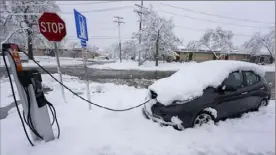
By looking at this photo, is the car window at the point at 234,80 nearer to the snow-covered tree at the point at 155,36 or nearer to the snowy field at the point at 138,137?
the snowy field at the point at 138,137

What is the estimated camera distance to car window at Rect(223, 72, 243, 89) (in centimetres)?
433

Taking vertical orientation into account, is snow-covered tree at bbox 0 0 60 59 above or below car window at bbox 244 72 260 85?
above

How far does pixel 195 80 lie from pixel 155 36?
22136 mm

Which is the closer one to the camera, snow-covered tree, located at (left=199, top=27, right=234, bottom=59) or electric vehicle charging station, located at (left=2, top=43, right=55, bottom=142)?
electric vehicle charging station, located at (left=2, top=43, right=55, bottom=142)

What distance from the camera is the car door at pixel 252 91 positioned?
4.67 m

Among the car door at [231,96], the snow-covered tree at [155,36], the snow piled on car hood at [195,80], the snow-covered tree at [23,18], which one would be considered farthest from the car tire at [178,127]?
the snow-covered tree at [23,18]

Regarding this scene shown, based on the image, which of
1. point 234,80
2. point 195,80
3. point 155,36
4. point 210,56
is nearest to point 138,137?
point 195,80

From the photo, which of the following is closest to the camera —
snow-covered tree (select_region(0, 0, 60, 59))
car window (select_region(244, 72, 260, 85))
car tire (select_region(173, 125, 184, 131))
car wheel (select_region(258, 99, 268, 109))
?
car tire (select_region(173, 125, 184, 131))

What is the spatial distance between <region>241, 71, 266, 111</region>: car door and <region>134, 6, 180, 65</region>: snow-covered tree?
20538 millimetres

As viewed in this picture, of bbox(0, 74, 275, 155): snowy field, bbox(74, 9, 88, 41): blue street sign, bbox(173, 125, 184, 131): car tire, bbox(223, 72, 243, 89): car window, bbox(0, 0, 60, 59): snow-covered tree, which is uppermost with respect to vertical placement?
bbox(0, 0, 60, 59): snow-covered tree

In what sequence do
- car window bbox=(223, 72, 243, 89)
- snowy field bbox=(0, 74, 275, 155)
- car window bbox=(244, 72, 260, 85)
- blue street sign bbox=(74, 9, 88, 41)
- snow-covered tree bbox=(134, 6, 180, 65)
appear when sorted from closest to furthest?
snowy field bbox=(0, 74, 275, 155), car window bbox=(223, 72, 243, 89), blue street sign bbox=(74, 9, 88, 41), car window bbox=(244, 72, 260, 85), snow-covered tree bbox=(134, 6, 180, 65)

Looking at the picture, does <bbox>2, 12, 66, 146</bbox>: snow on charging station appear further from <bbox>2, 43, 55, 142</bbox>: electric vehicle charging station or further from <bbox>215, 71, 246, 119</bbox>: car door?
<bbox>215, 71, 246, 119</bbox>: car door

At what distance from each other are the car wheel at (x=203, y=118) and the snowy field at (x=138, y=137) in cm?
12

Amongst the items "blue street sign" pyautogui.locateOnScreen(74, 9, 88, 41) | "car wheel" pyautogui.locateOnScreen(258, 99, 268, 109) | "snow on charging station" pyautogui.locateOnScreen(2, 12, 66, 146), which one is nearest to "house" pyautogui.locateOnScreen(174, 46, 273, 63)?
"car wheel" pyautogui.locateOnScreen(258, 99, 268, 109)
